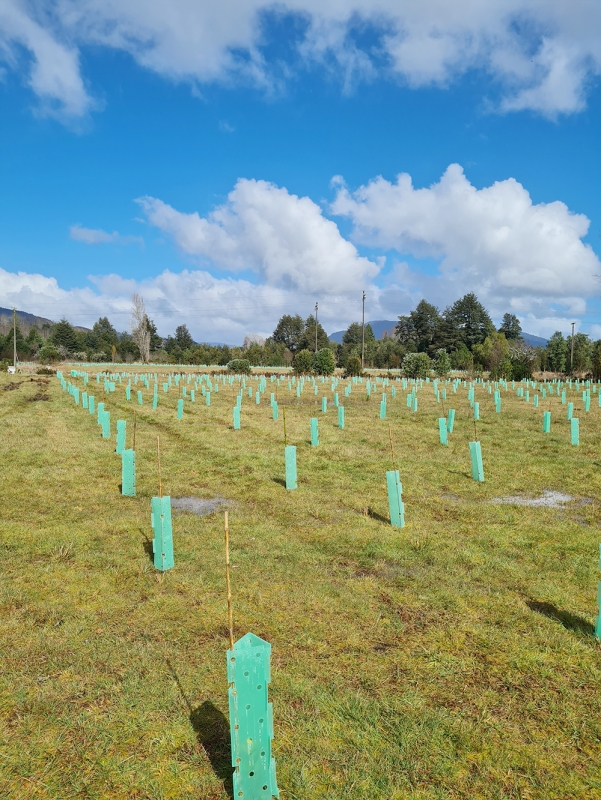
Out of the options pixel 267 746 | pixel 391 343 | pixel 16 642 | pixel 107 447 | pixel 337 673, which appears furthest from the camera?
pixel 391 343

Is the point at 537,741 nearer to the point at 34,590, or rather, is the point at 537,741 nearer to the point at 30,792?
the point at 30,792

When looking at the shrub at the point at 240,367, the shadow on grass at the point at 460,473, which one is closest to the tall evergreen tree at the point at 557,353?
the shrub at the point at 240,367

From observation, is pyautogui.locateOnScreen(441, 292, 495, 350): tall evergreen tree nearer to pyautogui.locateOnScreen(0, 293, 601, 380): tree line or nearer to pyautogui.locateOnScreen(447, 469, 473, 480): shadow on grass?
pyautogui.locateOnScreen(0, 293, 601, 380): tree line

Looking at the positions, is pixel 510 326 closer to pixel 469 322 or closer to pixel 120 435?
pixel 469 322

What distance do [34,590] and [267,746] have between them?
418 centimetres

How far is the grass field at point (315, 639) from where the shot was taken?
11.3 feet

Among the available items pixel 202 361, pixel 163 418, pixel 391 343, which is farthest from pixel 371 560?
pixel 391 343

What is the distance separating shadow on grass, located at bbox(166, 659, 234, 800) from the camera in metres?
3.42

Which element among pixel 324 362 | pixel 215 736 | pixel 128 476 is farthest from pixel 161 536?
pixel 324 362

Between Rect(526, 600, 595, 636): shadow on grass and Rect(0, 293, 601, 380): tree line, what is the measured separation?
50936 millimetres

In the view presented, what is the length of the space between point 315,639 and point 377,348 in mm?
89033

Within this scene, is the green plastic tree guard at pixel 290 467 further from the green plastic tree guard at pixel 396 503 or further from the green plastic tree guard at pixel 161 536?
the green plastic tree guard at pixel 161 536

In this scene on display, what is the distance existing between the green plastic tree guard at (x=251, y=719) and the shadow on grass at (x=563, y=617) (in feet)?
12.1

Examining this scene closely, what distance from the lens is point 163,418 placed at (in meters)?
22.7
